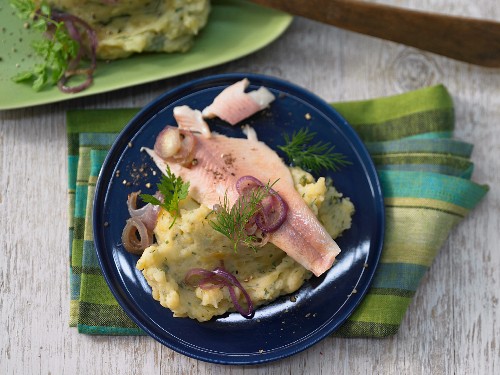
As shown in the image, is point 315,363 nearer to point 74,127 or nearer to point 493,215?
point 493,215

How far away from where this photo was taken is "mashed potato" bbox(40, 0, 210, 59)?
3.52 meters

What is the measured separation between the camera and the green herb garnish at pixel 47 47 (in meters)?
3.46

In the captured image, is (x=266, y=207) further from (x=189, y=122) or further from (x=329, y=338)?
(x=329, y=338)

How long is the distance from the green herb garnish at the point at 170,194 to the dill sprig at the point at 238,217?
0.20 meters

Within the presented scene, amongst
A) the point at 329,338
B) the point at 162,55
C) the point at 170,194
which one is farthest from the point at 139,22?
the point at 329,338

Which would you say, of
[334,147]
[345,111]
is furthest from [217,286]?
[345,111]

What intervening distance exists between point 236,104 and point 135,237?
88cm

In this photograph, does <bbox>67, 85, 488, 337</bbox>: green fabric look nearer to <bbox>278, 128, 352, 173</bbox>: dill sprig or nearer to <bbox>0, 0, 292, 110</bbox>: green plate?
<bbox>0, 0, 292, 110</bbox>: green plate

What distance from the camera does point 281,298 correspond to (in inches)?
129

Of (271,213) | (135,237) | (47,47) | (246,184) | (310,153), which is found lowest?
(135,237)

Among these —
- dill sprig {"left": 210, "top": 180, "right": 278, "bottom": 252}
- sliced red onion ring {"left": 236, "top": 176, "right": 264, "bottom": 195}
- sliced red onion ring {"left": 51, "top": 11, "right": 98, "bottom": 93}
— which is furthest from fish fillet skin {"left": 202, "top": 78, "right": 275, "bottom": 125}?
sliced red onion ring {"left": 51, "top": 11, "right": 98, "bottom": 93}

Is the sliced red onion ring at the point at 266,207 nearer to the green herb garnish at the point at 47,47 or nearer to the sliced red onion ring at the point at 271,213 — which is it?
the sliced red onion ring at the point at 271,213

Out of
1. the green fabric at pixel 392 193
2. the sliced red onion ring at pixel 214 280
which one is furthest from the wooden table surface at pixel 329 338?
the sliced red onion ring at pixel 214 280

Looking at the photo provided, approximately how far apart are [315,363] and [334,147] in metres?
1.18
